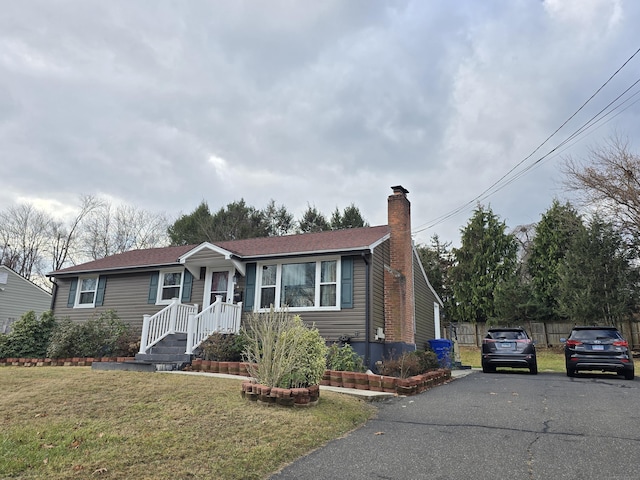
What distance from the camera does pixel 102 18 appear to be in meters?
10.2

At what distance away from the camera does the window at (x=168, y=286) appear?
15.4 metres

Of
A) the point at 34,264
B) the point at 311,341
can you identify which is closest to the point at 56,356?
the point at 311,341

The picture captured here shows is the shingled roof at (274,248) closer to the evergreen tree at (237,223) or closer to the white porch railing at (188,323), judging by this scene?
the white porch railing at (188,323)

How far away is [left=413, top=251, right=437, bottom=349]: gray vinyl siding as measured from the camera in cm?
1565

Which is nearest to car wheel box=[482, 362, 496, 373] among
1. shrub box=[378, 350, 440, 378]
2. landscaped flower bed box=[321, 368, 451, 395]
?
shrub box=[378, 350, 440, 378]

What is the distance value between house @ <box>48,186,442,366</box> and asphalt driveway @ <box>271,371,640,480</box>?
479cm

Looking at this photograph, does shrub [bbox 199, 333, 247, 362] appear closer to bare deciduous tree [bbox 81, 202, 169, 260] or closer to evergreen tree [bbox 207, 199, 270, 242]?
evergreen tree [bbox 207, 199, 270, 242]

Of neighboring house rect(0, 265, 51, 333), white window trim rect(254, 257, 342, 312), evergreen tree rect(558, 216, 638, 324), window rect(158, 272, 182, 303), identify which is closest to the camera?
white window trim rect(254, 257, 342, 312)

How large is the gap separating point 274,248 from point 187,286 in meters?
3.47

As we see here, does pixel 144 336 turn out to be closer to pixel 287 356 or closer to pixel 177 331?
pixel 177 331

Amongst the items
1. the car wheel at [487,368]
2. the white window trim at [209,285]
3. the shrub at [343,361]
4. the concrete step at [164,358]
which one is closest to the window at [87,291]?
the white window trim at [209,285]

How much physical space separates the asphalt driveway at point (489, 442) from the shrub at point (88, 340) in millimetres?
9000

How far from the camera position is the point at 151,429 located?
186 inches

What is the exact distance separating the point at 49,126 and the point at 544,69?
1619 centimetres
